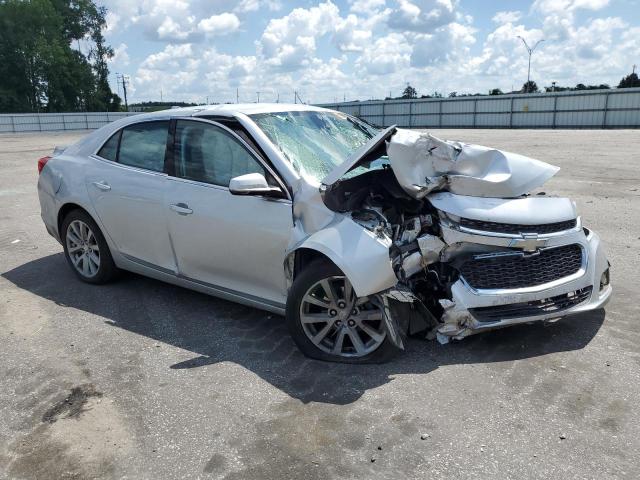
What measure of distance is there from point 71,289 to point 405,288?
3491 mm

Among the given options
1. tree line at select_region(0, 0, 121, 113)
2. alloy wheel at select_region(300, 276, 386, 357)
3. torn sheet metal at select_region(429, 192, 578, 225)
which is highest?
tree line at select_region(0, 0, 121, 113)

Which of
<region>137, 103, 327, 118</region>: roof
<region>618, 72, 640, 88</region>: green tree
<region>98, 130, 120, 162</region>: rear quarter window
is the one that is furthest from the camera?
<region>618, 72, 640, 88</region>: green tree

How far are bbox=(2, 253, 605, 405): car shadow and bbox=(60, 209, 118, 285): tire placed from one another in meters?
0.17

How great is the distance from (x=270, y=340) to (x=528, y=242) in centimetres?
190

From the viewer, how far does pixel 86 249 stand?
17.9ft

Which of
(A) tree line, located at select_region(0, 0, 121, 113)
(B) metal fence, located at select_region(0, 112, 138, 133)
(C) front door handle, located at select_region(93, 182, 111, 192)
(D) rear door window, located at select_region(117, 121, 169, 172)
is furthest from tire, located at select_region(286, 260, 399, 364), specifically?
(A) tree line, located at select_region(0, 0, 121, 113)

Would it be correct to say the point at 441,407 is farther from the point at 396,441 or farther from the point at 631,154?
the point at 631,154

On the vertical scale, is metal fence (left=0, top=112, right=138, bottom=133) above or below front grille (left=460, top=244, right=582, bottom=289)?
above

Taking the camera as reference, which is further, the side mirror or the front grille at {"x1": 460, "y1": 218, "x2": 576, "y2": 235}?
the side mirror

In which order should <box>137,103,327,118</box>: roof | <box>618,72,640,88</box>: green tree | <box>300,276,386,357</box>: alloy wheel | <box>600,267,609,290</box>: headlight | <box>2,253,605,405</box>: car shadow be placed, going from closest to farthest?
<box>2,253,605,405</box>: car shadow, <box>300,276,386,357</box>: alloy wheel, <box>600,267,609,290</box>: headlight, <box>137,103,327,118</box>: roof, <box>618,72,640,88</box>: green tree

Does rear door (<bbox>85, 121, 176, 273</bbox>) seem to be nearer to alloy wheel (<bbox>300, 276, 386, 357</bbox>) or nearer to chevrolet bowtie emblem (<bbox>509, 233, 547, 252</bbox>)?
alloy wheel (<bbox>300, 276, 386, 357</bbox>)

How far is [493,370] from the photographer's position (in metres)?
3.54

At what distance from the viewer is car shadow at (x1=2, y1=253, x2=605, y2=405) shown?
354 cm

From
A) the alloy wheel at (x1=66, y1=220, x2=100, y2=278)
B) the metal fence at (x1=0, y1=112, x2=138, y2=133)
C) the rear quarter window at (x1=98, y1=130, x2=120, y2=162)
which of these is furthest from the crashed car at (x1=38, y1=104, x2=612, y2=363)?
the metal fence at (x1=0, y1=112, x2=138, y2=133)
